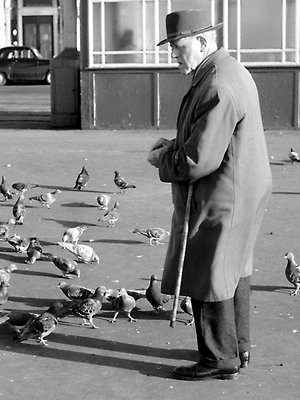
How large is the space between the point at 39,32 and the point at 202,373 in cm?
4882

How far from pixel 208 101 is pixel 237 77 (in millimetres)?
240

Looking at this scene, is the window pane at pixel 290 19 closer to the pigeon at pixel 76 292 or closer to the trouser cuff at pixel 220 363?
the pigeon at pixel 76 292

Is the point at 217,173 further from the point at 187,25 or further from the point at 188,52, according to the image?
the point at 187,25

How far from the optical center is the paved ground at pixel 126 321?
6145mm

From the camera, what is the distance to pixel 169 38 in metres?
5.77

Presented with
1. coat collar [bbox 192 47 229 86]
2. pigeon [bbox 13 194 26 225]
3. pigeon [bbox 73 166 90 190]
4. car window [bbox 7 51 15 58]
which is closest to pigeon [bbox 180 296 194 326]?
coat collar [bbox 192 47 229 86]

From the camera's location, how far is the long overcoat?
18.7 feet

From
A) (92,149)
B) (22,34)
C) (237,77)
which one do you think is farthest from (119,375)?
(22,34)

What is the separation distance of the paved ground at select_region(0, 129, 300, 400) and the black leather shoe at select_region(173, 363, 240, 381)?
5 centimetres

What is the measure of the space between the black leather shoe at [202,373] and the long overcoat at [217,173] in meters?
0.49

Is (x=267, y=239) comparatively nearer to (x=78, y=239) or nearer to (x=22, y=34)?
(x=78, y=239)

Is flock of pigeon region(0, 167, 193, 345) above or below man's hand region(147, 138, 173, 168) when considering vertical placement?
below

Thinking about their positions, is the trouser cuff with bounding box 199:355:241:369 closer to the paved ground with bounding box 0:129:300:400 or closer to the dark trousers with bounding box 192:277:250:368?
the dark trousers with bounding box 192:277:250:368

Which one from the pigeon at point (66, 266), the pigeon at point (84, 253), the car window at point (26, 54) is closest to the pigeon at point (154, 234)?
the pigeon at point (84, 253)
